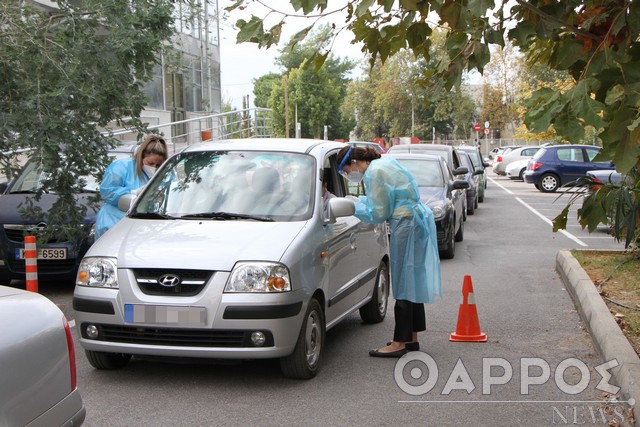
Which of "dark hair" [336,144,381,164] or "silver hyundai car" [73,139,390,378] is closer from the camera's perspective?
"silver hyundai car" [73,139,390,378]

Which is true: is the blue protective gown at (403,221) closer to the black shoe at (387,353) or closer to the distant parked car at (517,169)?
the black shoe at (387,353)

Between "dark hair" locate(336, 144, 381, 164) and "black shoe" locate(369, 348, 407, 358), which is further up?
"dark hair" locate(336, 144, 381, 164)

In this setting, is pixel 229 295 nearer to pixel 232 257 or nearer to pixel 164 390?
pixel 232 257

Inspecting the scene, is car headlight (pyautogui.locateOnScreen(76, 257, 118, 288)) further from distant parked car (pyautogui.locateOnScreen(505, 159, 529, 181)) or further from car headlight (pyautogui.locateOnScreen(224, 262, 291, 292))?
distant parked car (pyautogui.locateOnScreen(505, 159, 529, 181))

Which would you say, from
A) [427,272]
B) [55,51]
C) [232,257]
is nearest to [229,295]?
[232,257]

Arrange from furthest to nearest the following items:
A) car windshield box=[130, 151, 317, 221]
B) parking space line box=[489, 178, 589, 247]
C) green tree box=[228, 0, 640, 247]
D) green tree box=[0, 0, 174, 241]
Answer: parking space line box=[489, 178, 589, 247] < green tree box=[0, 0, 174, 241] < car windshield box=[130, 151, 317, 221] < green tree box=[228, 0, 640, 247]

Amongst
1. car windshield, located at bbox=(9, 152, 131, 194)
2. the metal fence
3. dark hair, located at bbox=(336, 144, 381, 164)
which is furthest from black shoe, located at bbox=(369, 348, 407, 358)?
the metal fence

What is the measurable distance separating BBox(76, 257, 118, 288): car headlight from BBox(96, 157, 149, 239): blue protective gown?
2306 millimetres

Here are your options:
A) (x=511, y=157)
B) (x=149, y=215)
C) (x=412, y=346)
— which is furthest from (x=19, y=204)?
(x=511, y=157)

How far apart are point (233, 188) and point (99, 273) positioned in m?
1.39

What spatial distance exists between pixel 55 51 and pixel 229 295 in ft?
20.2

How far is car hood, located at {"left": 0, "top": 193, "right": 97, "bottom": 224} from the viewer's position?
11117mm

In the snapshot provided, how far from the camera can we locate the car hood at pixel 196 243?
648 centimetres

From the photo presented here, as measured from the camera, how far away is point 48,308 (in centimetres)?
412
